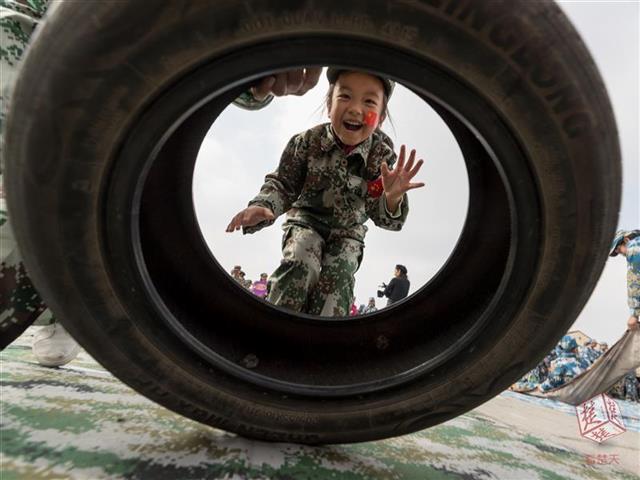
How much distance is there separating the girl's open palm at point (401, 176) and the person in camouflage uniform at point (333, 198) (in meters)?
0.07

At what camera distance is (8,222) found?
77 centimetres

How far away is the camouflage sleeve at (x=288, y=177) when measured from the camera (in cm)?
156

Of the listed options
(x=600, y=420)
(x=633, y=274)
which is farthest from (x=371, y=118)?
(x=633, y=274)

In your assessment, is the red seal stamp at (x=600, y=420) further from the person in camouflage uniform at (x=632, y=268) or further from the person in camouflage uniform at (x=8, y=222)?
the person in camouflage uniform at (x=632, y=268)

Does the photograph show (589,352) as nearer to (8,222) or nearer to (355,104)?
(355,104)

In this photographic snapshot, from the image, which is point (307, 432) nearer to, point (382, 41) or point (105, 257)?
point (105, 257)

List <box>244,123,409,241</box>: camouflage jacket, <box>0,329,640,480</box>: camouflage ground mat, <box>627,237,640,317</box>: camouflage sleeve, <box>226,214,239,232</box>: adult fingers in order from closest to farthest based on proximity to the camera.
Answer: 1. <box>0,329,640,480</box>: camouflage ground mat
2. <box>226,214,239,232</box>: adult fingers
3. <box>244,123,409,241</box>: camouflage jacket
4. <box>627,237,640,317</box>: camouflage sleeve

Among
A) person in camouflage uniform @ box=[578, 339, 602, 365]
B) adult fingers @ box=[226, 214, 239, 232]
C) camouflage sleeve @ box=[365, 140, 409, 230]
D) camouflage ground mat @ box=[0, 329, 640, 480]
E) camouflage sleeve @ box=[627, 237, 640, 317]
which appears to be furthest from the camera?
person in camouflage uniform @ box=[578, 339, 602, 365]

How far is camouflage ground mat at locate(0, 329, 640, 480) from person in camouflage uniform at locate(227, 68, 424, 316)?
62cm

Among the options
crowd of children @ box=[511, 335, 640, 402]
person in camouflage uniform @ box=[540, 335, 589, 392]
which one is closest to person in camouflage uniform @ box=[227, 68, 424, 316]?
crowd of children @ box=[511, 335, 640, 402]

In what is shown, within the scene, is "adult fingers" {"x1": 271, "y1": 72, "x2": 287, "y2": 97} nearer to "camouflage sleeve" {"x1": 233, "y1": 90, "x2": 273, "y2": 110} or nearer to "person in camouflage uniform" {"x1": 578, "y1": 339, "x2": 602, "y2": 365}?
"camouflage sleeve" {"x1": 233, "y1": 90, "x2": 273, "y2": 110}

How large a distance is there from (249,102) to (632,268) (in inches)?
179

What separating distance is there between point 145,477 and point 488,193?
0.84 m

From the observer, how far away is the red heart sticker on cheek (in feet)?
5.00
